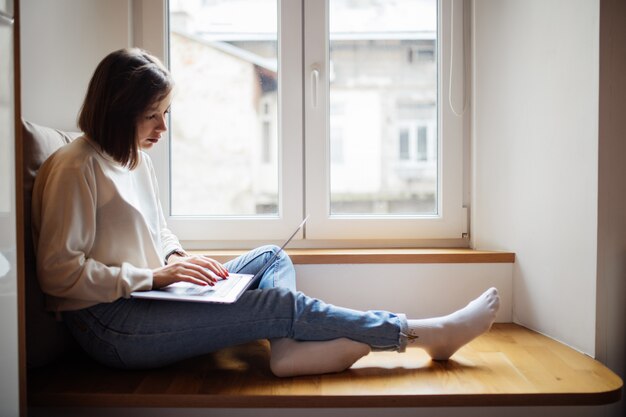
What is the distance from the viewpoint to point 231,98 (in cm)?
198

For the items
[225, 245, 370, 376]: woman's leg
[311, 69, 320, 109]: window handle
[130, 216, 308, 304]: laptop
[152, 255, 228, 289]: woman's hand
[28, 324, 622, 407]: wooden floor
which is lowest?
[28, 324, 622, 407]: wooden floor

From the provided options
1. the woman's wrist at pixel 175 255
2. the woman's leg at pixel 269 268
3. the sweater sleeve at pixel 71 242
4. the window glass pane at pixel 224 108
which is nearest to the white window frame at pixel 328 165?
the window glass pane at pixel 224 108

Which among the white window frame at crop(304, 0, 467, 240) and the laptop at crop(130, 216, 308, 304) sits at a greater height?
the white window frame at crop(304, 0, 467, 240)

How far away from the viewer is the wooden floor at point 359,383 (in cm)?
122

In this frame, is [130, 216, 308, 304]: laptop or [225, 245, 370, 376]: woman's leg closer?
[130, 216, 308, 304]: laptop

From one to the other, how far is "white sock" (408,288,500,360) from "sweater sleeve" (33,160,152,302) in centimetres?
67

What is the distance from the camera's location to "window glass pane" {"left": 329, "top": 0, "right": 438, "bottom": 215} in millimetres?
1960

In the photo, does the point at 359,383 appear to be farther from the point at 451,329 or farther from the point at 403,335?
the point at 451,329

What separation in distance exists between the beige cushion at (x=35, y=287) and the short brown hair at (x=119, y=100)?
0.33 ft

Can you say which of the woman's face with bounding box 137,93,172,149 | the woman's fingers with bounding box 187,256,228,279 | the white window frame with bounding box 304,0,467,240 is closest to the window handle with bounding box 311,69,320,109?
the white window frame with bounding box 304,0,467,240

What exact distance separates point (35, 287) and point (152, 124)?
0.46 metres

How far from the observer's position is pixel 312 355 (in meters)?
1.32

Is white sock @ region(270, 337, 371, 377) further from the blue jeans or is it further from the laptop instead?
the laptop

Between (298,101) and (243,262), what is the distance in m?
0.65
